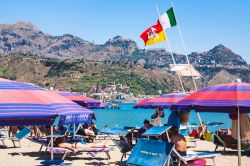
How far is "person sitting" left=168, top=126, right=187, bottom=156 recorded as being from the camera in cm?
840

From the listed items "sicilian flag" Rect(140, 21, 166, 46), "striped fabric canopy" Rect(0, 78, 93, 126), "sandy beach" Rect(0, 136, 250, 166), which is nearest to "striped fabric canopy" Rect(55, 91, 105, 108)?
"sandy beach" Rect(0, 136, 250, 166)

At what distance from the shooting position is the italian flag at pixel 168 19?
62.5 ft

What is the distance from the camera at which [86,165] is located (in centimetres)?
1112

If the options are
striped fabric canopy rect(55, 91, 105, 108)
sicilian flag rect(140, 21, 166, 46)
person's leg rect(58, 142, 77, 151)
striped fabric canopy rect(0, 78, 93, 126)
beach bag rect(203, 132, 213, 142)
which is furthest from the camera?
sicilian flag rect(140, 21, 166, 46)

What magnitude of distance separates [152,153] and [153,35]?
443 inches

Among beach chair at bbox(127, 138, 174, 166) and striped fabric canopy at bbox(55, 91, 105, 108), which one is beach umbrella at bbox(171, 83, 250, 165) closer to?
beach chair at bbox(127, 138, 174, 166)

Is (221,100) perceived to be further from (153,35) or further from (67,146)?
(153,35)

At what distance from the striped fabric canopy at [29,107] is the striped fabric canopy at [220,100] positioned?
2516 mm

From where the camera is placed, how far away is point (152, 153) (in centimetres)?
827

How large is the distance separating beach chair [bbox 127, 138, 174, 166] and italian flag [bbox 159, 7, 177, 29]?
1116 centimetres

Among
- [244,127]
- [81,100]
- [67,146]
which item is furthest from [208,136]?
[67,146]

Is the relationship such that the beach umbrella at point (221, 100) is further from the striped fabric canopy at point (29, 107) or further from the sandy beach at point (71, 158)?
the sandy beach at point (71, 158)

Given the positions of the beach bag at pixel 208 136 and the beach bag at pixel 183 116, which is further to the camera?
the beach bag at pixel 208 136

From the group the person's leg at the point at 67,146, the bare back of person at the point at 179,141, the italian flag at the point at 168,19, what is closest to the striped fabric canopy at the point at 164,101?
the italian flag at the point at 168,19
